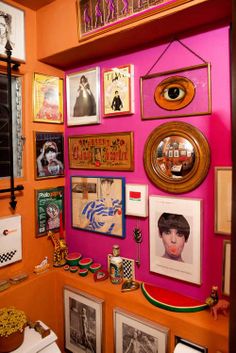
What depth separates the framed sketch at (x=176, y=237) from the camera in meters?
1.30

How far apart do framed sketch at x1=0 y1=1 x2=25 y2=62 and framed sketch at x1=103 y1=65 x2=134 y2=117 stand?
52 centimetres

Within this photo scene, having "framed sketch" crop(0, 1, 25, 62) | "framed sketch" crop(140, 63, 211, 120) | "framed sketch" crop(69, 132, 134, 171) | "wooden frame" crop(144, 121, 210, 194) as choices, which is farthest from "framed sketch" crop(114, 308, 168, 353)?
"framed sketch" crop(0, 1, 25, 62)

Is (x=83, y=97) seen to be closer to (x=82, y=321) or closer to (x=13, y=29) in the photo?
(x=13, y=29)

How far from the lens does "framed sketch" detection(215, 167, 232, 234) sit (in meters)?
1.19

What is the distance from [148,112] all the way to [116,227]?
0.70m

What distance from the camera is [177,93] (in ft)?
4.36

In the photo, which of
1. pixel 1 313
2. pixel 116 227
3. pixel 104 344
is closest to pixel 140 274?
pixel 116 227

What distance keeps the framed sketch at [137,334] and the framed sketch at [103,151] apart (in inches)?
31.4

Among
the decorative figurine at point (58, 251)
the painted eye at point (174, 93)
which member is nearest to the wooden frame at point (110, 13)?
the painted eye at point (174, 93)

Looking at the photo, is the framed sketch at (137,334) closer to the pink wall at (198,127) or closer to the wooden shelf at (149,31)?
the pink wall at (198,127)

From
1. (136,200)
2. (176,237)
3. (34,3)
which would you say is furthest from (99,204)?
(34,3)

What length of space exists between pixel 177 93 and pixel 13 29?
1.02m

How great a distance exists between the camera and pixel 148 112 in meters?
1.44

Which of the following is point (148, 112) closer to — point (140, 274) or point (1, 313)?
point (140, 274)
